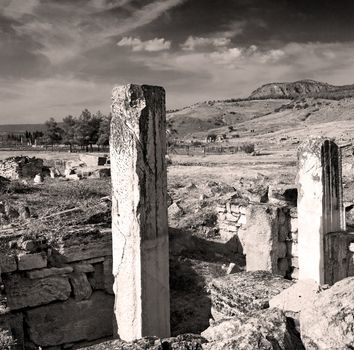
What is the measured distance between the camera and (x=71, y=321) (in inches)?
260

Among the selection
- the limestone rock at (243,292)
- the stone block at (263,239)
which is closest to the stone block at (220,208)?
the stone block at (263,239)

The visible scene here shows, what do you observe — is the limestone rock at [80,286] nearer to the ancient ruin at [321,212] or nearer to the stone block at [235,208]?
the ancient ruin at [321,212]

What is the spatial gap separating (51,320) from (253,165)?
22.6m

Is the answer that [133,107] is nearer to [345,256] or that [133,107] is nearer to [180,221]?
[345,256]

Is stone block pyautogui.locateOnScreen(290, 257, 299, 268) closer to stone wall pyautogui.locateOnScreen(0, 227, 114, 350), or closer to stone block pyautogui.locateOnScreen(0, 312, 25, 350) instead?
stone wall pyautogui.locateOnScreen(0, 227, 114, 350)

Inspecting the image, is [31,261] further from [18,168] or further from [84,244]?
[18,168]

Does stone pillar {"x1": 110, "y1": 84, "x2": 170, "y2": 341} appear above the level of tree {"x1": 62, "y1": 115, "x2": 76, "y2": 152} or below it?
below

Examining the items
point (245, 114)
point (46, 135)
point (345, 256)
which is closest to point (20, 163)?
point (345, 256)

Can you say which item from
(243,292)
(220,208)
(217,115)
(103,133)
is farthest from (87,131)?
(217,115)

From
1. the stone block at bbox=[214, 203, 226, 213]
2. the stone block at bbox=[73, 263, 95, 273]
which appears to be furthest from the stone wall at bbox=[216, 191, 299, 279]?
the stone block at bbox=[73, 263, 95, 273]

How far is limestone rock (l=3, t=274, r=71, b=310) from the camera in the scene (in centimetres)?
627

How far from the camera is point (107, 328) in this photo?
6.86 meters

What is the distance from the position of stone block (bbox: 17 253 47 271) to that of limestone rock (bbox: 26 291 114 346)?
62 cm

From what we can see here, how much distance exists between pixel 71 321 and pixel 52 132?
174 feet
